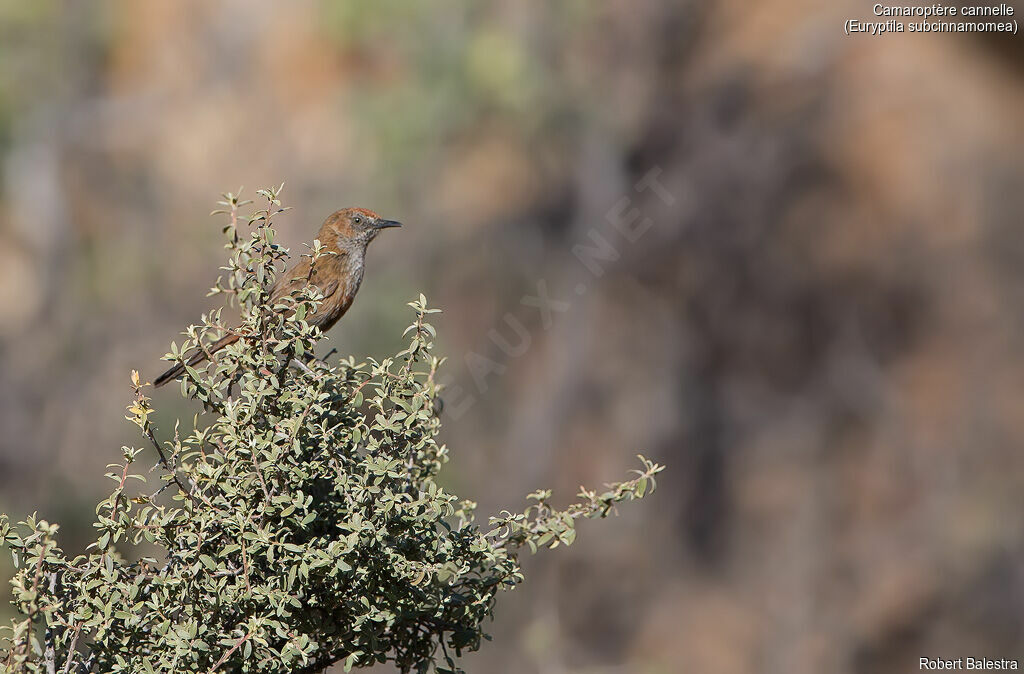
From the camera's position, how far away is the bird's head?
4.24 m

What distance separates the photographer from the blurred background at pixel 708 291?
457 inches

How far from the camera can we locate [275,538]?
7.13 feet

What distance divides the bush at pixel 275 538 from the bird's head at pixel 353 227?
1.88m

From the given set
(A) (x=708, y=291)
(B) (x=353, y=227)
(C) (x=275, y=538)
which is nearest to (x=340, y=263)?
(B) (x=353, y=227)

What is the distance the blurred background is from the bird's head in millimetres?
7081

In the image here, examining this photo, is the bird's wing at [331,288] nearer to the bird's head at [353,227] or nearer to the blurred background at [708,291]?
the bird's head at [353,227]

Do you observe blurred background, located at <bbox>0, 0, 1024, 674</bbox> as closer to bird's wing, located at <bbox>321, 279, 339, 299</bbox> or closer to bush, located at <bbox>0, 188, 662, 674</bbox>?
bird's wing, located at <bbox>321, 279, 339, 299</bbox>

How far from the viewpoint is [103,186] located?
13.4 m

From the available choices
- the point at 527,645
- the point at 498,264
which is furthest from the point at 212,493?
the point at 498,264

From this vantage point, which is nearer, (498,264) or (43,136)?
(498,264)

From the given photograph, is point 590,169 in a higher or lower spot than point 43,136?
lower

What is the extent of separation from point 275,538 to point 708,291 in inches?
418

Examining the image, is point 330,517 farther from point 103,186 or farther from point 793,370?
point 103,186

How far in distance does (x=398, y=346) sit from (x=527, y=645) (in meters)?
2.98
